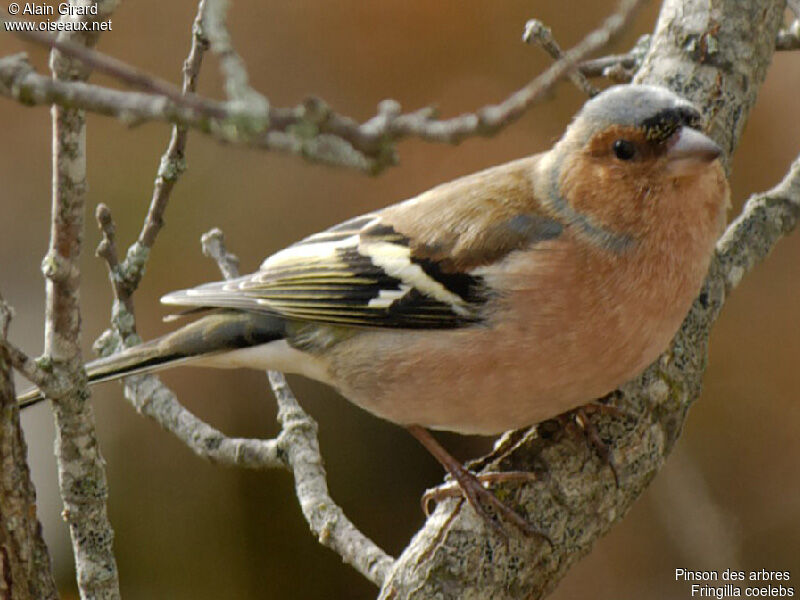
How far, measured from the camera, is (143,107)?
3.78 ft

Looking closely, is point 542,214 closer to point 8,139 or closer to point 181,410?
point 181,410

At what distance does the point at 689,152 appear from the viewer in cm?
272

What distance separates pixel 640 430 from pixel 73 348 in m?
1.61

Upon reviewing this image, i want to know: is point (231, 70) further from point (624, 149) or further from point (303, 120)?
point (624, 149)

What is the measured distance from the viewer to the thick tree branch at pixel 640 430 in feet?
8.46

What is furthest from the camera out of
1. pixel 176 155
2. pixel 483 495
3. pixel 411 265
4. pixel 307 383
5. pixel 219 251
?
pixel 307 383

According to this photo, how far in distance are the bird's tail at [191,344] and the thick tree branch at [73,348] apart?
0.64 metres

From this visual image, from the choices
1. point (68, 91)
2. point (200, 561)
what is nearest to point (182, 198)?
point (200, 561)

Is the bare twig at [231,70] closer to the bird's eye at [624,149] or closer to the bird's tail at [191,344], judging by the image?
the bird's eye at [624,149]

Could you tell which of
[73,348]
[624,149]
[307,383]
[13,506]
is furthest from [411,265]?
[307,383]

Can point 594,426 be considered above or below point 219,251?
below

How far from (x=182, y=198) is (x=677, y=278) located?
2.88m

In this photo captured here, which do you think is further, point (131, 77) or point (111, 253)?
point (111, 253)

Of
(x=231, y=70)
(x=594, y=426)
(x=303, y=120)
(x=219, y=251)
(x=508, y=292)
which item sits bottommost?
(x=303, y=120)
